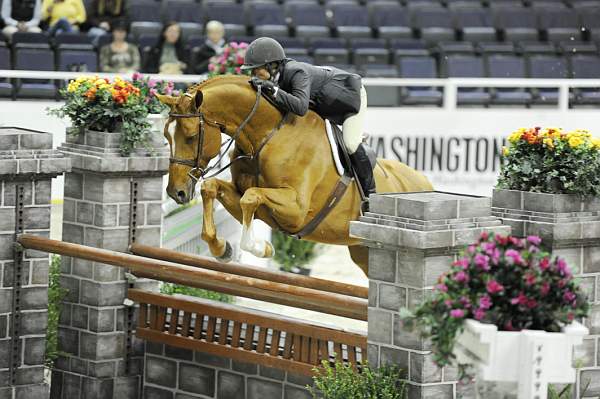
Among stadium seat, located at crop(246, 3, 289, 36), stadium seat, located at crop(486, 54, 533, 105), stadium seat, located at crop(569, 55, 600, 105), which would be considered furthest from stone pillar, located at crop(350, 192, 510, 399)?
stadium seat, located at crop(246, 3, 289, 36)

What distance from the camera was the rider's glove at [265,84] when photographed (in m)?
6.87

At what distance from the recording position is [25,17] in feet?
46.8

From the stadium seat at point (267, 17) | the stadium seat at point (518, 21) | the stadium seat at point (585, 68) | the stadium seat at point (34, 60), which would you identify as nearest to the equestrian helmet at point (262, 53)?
the stadium seat at point (34, 60)

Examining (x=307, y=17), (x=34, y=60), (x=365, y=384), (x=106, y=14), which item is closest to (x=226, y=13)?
(x=307, y=17)

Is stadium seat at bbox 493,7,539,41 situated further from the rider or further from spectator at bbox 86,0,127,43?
the rider

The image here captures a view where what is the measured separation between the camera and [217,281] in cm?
629

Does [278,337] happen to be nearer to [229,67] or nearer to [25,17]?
[229,67]

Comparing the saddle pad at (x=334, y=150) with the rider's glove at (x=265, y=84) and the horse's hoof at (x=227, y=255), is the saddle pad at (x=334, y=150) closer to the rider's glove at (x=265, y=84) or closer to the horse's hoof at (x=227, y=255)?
the rider's glove at (x=265, y=84)

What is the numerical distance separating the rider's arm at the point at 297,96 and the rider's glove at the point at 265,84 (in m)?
0.04

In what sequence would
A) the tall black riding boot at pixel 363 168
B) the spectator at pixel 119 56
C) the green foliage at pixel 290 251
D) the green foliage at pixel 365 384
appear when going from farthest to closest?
the spectator at pixel 119 56
the green foliage at pixel 290 251
the tall black riding boot at pixel 363 168
the green foliage at pixel 365 384

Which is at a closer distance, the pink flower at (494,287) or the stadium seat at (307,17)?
the pink flower at (494,287)

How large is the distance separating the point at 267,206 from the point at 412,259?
1.73m

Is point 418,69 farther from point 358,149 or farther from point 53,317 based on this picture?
point 53,317

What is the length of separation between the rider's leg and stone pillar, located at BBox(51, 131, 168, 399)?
105 cm
